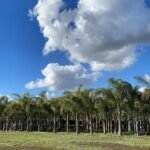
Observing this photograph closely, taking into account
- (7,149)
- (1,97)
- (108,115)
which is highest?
(1,97)

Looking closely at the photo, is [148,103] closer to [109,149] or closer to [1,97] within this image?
[109,149]

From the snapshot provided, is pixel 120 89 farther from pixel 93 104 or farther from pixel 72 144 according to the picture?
pixel 72 144

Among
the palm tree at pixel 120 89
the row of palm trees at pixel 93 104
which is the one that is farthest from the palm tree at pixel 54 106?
the palm tree at pixel 120 89

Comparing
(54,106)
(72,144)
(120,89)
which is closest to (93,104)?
(120,89)

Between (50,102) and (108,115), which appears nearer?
(108,115)

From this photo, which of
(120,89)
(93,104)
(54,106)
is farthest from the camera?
(54,106)

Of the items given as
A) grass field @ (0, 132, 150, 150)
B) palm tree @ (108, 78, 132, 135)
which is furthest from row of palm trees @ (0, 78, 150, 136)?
grass field @ (0, 132, 150, 150)

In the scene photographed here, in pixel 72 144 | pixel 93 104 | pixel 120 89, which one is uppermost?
pixel 120 89

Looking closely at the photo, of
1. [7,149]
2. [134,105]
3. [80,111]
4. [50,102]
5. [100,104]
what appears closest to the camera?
[7,149]

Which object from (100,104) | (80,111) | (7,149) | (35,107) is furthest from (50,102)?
(7,149)

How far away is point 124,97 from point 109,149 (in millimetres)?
41409

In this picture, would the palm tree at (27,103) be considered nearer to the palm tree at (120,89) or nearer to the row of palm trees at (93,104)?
the row of palm trees at (93,104)

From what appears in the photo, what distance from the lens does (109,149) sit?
114 ft

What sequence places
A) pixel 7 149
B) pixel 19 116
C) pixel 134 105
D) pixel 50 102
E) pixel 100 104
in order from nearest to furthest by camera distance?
pixel 7 149
pixel 134 105
pixel 100 104
pixel 50 102
pixel 19 116
